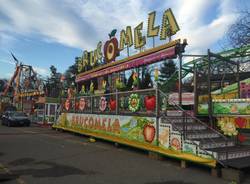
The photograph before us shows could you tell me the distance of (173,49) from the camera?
13719 mm

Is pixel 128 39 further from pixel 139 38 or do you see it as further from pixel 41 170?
pixel 41 170

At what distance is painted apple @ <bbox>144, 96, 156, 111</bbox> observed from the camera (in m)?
12.1

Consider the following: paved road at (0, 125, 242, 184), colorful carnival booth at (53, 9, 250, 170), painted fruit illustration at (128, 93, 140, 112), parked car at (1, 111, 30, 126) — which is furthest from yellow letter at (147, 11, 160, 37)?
parked car at (1, 111, 30, 126)

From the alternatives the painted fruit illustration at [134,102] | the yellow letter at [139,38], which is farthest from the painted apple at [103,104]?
the yellow letter at [139,38]

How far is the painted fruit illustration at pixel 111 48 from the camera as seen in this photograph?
21431mm

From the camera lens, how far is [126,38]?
20.2 m

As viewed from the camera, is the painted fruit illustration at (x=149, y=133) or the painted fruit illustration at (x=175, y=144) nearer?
the painted fruit illustration at (x=175, y=144)

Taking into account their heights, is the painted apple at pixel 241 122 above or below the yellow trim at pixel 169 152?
above

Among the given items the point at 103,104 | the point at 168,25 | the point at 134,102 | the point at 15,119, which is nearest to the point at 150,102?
the point at 134,102

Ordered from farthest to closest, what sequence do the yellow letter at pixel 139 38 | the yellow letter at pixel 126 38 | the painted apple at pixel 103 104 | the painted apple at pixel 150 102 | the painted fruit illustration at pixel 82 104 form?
the yellow letter at pixel 126 38
the painted fruit illustration at pixel 82 104
the yellow letter at pixel 139 38
the painted apple at pixel 103 104
the painted apple at pixel 150 102

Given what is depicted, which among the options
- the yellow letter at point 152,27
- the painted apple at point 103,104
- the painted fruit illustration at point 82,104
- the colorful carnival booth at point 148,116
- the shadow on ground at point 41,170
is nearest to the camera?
the shadow on ground at point 41,170

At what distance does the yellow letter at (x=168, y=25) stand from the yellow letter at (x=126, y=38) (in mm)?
3998

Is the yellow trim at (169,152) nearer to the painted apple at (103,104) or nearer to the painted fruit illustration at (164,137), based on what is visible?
the painted fruit illustration at (164,137)

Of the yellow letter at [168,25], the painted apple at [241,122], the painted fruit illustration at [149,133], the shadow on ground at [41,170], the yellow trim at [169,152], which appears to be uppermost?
the yellow letter at [168,25]
